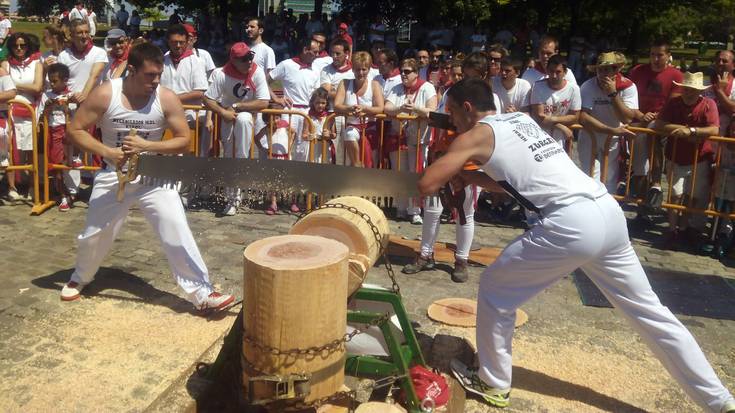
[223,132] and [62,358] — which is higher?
[223,132]

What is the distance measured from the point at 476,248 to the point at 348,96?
2492mm

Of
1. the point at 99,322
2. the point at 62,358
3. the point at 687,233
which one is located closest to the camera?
the point at 62,358

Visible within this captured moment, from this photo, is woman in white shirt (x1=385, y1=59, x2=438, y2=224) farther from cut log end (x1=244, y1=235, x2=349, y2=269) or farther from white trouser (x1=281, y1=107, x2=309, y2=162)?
cut log end (x1=244, y1=235, x2=349, y2=269)

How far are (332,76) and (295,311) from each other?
682 centimetres

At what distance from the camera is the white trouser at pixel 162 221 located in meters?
5.62

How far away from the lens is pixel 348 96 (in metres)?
8.84

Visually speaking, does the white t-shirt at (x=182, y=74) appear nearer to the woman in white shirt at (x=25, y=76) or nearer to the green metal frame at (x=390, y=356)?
the woman in white shirt at (x=25, y=76)

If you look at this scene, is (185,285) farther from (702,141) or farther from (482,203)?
(702,141)

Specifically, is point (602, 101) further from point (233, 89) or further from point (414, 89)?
point (233, 89)

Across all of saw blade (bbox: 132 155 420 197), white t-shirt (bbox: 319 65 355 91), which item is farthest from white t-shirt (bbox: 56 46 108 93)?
saw blade (bbox: 132 155 420 197)

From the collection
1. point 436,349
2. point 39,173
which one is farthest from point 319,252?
point 39,173

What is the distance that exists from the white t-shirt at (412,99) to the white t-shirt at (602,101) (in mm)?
1800

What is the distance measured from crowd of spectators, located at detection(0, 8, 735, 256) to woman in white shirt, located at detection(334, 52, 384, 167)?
15 millimetres

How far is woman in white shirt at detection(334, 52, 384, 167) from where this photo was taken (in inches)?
343
